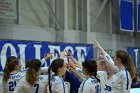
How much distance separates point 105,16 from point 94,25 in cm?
83

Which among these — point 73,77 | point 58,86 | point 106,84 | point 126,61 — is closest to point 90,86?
point 106,84

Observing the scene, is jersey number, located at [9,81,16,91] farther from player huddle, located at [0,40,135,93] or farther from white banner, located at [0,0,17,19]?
white banner, located at [0,0,17,19]

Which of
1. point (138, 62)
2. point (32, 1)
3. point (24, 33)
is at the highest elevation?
point (32, 1)

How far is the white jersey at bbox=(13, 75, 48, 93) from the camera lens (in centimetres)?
547

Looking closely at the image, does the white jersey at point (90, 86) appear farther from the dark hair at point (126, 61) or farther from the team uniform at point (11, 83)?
the team uniform at point (11, 83)

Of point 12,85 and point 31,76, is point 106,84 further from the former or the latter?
point 12,85

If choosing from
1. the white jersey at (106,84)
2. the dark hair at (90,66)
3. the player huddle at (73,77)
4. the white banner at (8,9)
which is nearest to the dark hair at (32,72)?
the player huddle at (73,77)

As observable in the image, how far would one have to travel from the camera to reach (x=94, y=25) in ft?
47.1

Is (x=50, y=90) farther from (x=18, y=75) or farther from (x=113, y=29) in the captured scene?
(x=113, y=29)

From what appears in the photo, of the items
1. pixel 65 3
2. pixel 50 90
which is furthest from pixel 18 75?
pixel 65 3

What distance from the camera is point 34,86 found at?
5547mm

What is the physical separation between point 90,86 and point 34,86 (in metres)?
0.90

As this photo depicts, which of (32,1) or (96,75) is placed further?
(32,1)

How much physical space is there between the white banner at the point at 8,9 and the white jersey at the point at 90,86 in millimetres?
6135
